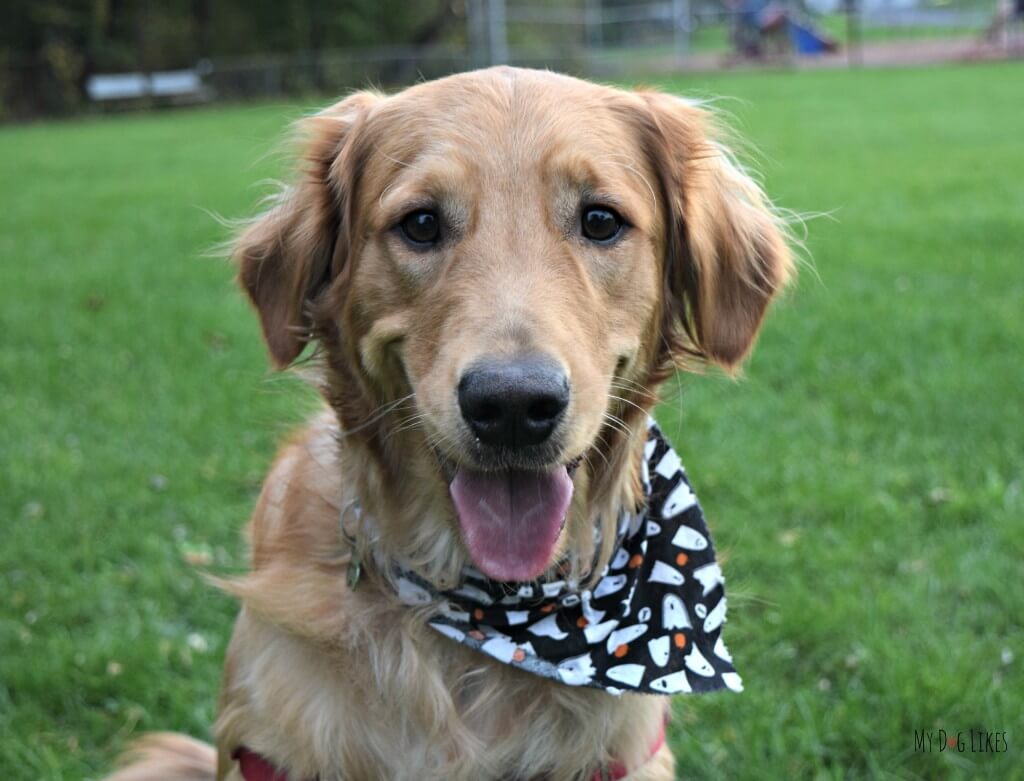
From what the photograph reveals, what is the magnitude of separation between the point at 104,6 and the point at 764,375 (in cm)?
3430

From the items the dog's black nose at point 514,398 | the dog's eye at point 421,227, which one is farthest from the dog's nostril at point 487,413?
Result: the dog's eye at point 421,227

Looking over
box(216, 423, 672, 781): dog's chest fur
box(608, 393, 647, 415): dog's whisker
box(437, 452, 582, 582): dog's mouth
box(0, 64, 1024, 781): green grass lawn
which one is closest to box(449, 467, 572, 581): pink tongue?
box(437, 452, 582, 582): dog's mouth

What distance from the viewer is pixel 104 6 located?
34.7m

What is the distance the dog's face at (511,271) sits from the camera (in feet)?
7.72

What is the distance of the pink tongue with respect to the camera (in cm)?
250

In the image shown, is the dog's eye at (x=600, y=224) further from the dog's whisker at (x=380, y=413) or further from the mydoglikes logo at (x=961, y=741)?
the mydoglikes logo at (x=961, y=741)

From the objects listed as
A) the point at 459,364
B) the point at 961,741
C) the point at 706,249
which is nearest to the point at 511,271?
the point at 459,364

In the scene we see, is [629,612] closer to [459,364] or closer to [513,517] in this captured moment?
[513,517]

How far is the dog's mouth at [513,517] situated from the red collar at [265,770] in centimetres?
67

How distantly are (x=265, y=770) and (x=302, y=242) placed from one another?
1383 mm

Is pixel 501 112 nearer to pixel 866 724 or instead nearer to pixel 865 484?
pixel 866 724

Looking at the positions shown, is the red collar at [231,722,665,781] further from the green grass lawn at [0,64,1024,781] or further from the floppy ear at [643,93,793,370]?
the floppy ear at [643,93,793,370]

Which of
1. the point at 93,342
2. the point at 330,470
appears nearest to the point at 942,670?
the point at 330,470

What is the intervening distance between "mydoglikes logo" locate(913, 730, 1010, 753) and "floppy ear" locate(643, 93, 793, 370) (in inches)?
53.7
